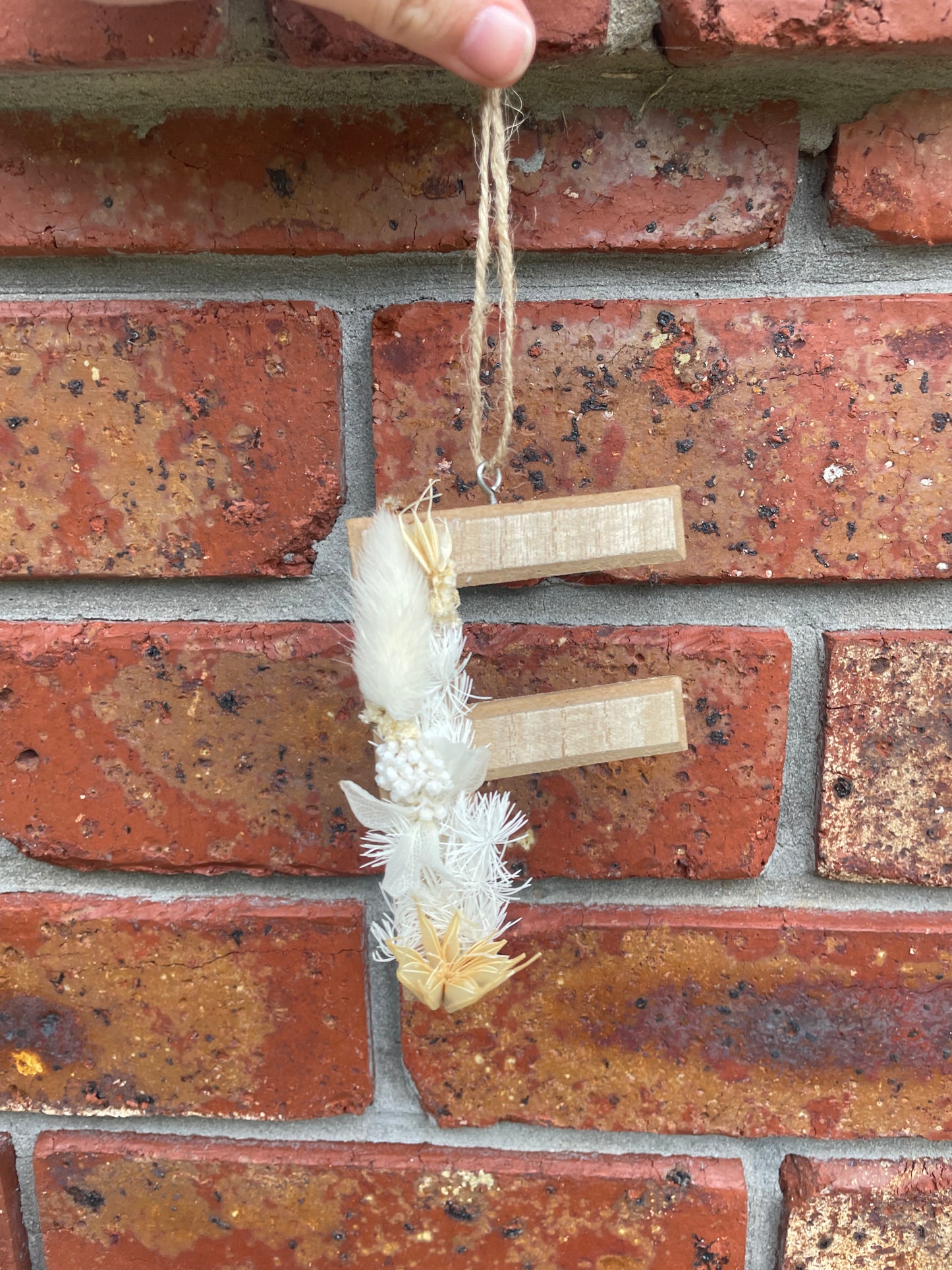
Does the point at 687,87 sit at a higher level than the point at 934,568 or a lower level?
higher

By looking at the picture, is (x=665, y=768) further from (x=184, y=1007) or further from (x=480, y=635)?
(x=184, y=1007)

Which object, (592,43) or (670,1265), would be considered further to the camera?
(670,1265)

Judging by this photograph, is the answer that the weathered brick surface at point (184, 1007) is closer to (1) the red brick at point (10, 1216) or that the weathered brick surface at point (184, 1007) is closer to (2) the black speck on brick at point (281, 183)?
(1) the red brick at point (10, 1216)

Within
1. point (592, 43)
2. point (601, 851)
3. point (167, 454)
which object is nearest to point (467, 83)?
point (592, 43)

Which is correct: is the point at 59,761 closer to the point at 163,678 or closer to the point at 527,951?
the point at 163,678

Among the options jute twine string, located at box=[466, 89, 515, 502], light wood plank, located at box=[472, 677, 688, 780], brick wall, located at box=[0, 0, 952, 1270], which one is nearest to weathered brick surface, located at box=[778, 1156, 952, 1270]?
brick wall, located at box=[0, 0, 952, 1270]

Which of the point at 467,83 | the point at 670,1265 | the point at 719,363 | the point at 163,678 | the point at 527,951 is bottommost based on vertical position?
the point at 670,1265

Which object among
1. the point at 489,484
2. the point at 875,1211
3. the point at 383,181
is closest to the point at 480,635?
the point at 489,484
